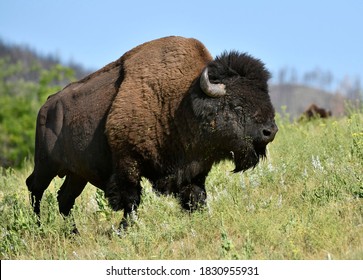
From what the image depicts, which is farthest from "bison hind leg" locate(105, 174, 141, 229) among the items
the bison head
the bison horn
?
the bison horn

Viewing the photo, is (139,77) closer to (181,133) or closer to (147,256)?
(181,133)

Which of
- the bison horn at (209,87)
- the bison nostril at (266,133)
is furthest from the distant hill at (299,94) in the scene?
the bison nostril at (266,133)

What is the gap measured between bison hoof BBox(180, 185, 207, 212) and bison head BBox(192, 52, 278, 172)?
54 centimetres

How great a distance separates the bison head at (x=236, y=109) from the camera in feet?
20.4

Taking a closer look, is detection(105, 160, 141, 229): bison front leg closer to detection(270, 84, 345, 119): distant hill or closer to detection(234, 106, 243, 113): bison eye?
detection(234, 106, 243, 113): bison eye

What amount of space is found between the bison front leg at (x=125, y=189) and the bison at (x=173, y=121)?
1 centimetres

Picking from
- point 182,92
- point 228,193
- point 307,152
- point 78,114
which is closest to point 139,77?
point 182,92

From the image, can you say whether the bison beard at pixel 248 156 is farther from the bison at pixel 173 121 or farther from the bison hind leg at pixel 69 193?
the bison hind leg at pixel 69 193

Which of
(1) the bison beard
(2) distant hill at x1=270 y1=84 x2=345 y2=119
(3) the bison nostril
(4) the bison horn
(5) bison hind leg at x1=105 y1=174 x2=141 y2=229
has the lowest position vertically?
(2) distant hill at x1=270 y1=84 x2=345 y2=119

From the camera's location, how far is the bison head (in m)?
6.21

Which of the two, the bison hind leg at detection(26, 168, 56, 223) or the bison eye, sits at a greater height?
the bison eye

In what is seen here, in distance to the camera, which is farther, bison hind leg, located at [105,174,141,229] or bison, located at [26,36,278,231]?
bison hind leg, located at [105,174,141,229]

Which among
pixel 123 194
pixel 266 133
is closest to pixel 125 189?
pixel 123 194

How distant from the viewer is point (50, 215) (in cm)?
737
